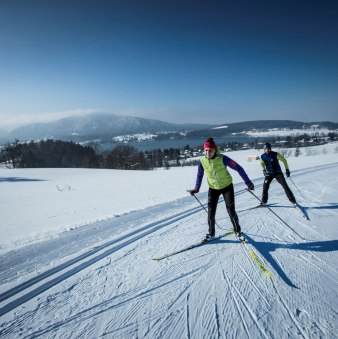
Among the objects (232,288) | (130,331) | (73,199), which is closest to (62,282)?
(130,331)

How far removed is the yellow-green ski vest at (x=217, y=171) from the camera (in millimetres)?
4417

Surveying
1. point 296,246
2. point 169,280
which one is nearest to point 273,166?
point 296,246

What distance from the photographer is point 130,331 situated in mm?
2553

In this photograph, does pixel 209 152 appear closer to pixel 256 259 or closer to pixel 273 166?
pixel 256 259

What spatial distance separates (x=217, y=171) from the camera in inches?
175

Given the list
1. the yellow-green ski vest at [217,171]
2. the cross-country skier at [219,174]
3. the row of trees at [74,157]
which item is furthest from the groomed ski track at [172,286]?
the row of trees at [74,157]

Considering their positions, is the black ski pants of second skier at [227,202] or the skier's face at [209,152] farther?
the black ski pants of second skier at [227,202]

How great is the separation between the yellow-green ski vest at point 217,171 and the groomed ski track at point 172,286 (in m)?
1.27

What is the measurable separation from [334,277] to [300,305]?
3.22ft

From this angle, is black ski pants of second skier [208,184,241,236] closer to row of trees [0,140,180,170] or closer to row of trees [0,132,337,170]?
row of trees [0,140,180,170]

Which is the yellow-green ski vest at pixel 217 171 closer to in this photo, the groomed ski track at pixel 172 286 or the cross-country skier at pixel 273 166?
→ the groomed ski track at pixel 172 286

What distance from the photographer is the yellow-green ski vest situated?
4.42 metres

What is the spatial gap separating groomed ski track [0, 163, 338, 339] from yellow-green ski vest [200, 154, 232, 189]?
1.27 meters

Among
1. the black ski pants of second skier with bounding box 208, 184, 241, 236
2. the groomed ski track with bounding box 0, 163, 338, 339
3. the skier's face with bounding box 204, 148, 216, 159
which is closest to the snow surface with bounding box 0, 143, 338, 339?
the groomed ski track with bounding box 0, 163, 338, 339
